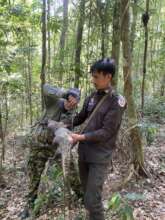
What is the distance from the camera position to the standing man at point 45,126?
329 cm

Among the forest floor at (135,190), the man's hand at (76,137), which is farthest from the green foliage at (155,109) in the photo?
the man's hand at (76,137)

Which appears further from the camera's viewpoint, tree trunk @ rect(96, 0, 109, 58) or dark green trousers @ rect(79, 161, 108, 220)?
tree trunk @ rect(96, 0, 109, 58)

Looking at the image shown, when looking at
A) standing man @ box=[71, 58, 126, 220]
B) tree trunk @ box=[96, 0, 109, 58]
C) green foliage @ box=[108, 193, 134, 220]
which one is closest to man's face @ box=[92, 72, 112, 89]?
standing man @ box=[71, 58, 126, 220]

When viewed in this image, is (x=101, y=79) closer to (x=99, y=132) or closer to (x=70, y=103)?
(x=99, y=132)

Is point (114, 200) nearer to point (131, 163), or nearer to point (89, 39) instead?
point (131, 163)

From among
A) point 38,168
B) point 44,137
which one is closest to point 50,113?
point 44,137

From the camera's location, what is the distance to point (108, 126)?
109 inches

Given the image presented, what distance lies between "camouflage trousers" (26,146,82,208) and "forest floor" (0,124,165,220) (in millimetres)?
326

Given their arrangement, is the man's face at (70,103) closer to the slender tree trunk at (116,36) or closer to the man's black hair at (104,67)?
the man's black hair at (104,67)

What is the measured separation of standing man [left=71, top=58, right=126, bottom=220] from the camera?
2754 mm

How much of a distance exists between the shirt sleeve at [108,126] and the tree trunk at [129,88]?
1983mm

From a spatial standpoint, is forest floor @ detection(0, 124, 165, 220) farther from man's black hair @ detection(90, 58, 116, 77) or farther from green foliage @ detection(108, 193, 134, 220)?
man's black hair @ detection(90, 58, 116, 77)

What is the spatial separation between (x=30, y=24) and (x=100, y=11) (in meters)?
2.30

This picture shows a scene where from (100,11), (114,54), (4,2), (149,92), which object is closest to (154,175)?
(114,54)
